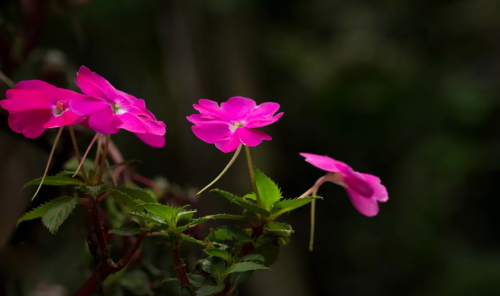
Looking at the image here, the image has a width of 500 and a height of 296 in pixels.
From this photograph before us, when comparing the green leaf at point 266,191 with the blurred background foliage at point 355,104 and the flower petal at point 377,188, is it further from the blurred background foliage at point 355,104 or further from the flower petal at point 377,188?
the blurred background foliage at point 355,104

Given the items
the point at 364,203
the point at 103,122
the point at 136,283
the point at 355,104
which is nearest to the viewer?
the point at 103,122

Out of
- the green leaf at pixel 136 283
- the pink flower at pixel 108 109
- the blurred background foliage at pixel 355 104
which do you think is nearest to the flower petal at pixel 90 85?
the pink flower at pixel 108 109

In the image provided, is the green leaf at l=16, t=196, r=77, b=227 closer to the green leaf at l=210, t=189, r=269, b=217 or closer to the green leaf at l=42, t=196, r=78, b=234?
the green leaf at l=42, t=196, r=78, b=234

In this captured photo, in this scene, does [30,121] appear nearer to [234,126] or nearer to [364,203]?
[234,126]

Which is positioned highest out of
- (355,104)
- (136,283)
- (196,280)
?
(196,280)

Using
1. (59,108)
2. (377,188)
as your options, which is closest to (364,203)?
(377,188)
